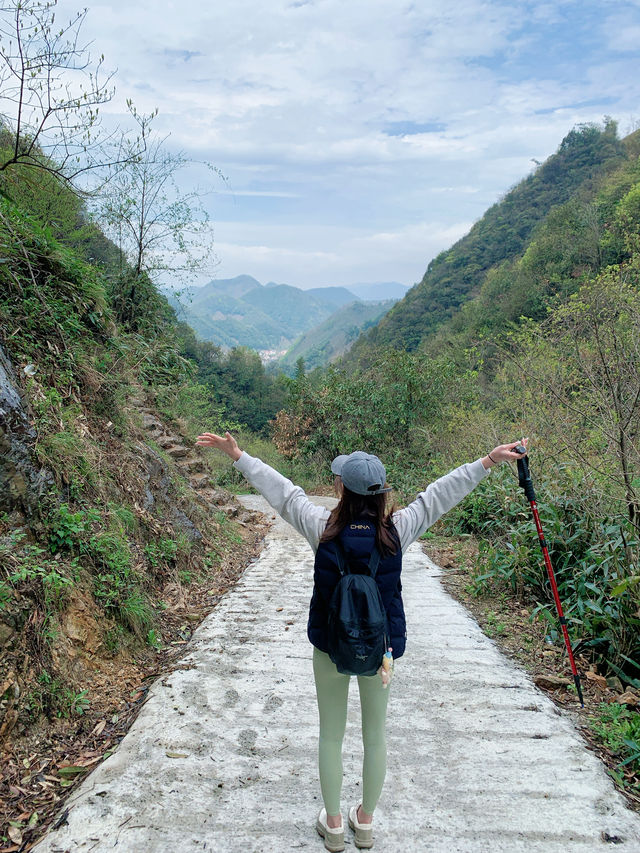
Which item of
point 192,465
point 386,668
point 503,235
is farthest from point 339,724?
point 503,235

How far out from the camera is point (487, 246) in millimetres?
57594

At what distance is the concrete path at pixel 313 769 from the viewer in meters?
2.21

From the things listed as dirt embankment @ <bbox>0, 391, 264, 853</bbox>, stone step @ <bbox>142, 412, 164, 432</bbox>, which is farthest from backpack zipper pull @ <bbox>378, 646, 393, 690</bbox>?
stone step @ <bbox>142, 412, 164, 432</bbox>

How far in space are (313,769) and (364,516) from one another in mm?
1539

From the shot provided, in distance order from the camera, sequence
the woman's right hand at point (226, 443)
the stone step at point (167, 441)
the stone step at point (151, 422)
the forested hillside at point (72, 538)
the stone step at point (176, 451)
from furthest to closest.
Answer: the stone step at point (176, 451), the stone step at point (167, 441), the stone step at point (151, 422), the forested hillside at point (72, 538), the woman's right hand at point (226, 443)

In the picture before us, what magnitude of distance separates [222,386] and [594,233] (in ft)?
82.4

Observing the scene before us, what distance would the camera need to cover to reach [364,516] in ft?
6.64

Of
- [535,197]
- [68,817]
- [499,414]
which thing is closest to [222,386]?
[499,414]

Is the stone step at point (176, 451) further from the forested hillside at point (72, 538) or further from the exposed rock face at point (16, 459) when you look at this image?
the exposed rock face at point (16, 459)

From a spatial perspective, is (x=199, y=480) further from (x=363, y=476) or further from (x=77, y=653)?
(x=363, y=476)

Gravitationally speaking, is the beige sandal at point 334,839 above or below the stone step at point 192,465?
below

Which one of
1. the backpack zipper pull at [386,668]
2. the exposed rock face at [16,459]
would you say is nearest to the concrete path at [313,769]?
the backpack zipper pull at [386,668]

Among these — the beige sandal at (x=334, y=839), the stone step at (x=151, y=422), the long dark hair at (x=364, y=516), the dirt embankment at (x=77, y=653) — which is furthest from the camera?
the stone step at (x=151, y=422)

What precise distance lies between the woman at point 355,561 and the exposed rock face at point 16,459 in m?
1.88
